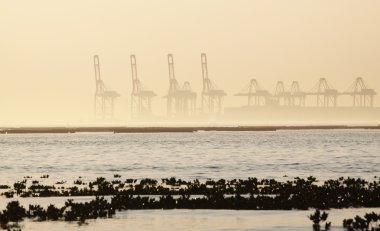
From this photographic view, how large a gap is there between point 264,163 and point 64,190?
39.5m

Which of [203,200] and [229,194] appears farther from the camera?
[229,194]

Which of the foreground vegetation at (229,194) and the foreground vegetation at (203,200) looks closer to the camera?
the foreground vegetation at (203,200)

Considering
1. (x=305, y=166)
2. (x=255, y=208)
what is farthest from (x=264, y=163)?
(x=255, y=208)

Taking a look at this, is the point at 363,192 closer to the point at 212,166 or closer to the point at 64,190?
the point at 64,190

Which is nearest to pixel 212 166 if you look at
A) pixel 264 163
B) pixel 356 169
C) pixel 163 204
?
pixel 264 163

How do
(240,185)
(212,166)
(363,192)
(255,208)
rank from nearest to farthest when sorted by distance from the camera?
(255,208), (363,192), (240,185), (212,166)

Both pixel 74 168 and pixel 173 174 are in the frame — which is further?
pixel 74 168

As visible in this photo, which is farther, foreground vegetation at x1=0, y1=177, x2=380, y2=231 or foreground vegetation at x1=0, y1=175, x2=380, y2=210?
foreground vegetation at x1=0, y1=175, x2=380, y2=210

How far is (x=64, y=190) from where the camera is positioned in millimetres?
52031

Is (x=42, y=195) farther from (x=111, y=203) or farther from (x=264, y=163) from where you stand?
Result: (x=264, y=163)

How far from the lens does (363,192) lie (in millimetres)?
45156

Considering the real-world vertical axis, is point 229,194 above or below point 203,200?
below

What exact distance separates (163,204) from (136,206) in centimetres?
122

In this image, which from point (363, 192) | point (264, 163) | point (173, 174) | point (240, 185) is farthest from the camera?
point (264, 163)
